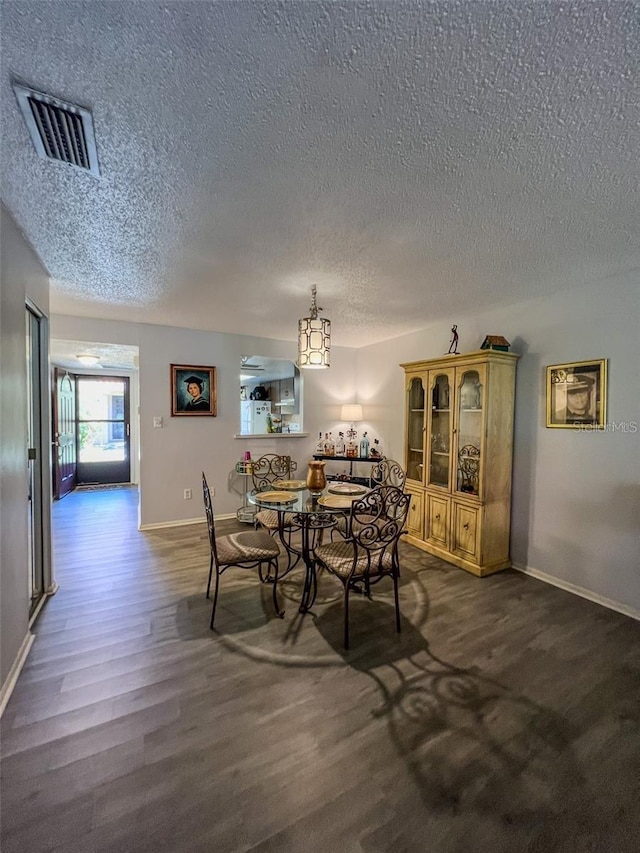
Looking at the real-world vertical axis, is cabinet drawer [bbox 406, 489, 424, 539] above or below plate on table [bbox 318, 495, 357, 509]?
below

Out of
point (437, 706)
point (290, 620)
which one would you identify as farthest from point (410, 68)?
point (290, 620)

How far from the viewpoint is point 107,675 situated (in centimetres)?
194

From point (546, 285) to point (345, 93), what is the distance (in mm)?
2420

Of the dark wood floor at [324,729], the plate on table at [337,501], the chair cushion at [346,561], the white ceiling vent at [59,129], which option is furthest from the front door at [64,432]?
the white ceiling vent at [59,129]

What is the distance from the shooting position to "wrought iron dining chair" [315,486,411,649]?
2.31 meters

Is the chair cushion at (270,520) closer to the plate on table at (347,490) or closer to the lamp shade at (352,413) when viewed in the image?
the plate on table at (347,490)

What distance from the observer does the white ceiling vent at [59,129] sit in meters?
1.21

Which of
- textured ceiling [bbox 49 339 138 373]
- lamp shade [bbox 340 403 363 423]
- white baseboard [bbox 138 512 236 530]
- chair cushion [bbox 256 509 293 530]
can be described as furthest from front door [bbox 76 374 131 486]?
chair cushion [bbox 256 509 293 530]

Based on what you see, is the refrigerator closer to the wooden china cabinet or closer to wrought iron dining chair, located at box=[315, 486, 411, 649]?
the wooden china cabinet

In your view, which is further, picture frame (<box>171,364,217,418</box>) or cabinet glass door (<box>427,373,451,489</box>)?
picture frame (<box>171,364,217,418</box>)

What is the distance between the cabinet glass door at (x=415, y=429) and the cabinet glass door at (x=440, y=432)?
14 centimetres

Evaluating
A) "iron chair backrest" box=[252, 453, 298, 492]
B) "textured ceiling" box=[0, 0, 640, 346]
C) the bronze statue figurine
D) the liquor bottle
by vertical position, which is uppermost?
"textured ceiling" box=[0, 0, 640, 346]

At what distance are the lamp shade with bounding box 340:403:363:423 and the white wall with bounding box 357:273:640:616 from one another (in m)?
1.95

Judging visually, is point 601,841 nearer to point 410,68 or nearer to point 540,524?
point 540,524
